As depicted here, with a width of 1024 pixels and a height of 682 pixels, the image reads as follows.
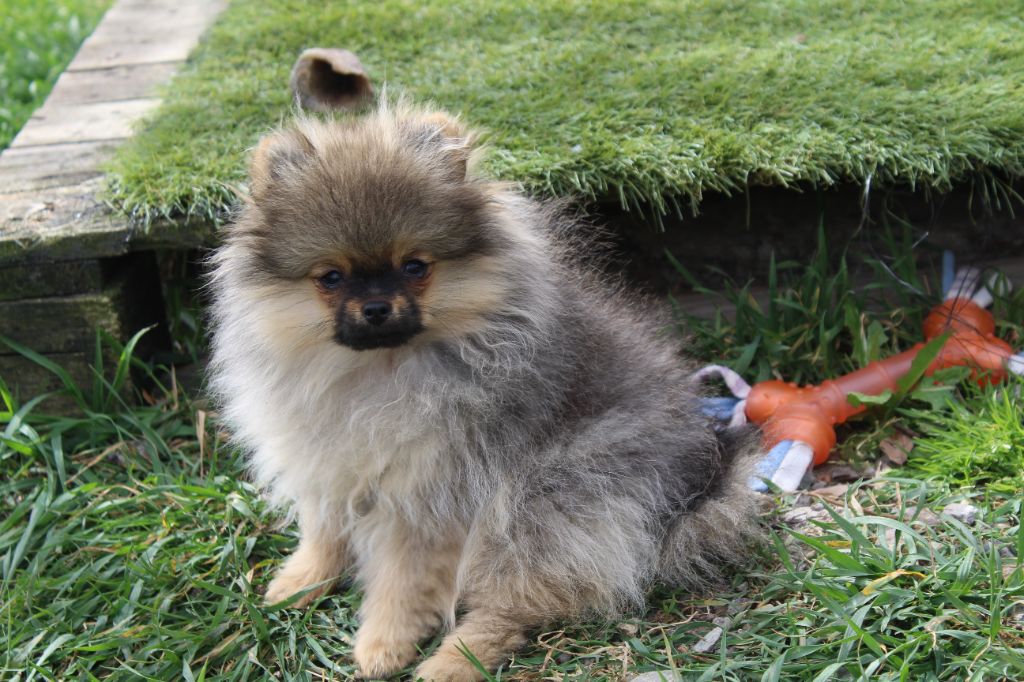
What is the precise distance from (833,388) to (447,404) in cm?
148

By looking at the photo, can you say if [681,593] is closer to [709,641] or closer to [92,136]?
[709,641]

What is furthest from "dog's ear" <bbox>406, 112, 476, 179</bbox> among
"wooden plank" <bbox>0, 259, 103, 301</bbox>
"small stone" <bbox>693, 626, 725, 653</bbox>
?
"wooden plank" <bbox>0, 259, 103, 301</bbox>

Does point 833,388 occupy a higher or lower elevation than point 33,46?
lower

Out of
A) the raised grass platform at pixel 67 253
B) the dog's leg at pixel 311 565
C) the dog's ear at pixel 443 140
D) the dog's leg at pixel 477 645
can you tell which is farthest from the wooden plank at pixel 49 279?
the dog's leg at pixel 477 645

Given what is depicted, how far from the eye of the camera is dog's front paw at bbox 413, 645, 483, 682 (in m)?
2.38

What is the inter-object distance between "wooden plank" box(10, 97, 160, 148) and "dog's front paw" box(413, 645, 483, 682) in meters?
2.69

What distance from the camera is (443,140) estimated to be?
2377 mm

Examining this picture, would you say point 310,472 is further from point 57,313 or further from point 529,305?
point 57,313

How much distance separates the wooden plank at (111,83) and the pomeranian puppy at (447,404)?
2.34 meters

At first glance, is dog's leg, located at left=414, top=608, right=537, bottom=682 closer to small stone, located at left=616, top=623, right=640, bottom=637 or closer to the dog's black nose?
small stone, located at left=616, top=623, right=640, bottom=637

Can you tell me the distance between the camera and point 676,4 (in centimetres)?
470

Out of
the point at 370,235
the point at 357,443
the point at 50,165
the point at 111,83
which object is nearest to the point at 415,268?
the point at 370,235

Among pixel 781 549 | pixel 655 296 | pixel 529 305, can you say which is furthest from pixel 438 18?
pixel 781 549

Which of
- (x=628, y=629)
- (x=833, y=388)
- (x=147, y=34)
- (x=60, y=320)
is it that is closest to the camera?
(x=628, y=629)
